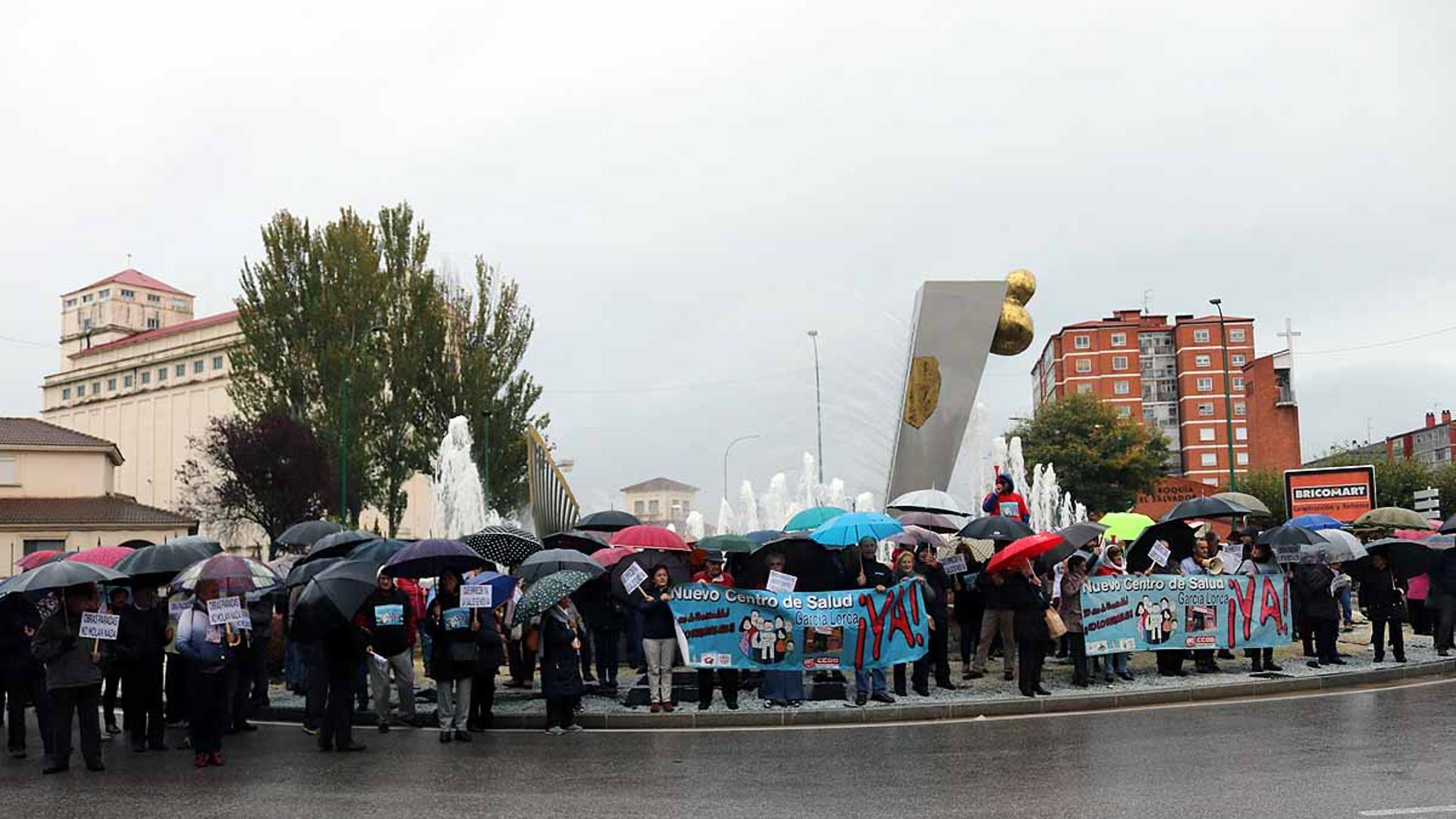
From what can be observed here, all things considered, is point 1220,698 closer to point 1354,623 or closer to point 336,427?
point 1354,623

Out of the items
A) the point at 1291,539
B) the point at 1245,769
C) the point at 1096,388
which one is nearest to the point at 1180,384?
the point at 1096,388

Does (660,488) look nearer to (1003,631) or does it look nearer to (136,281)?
(136,281)

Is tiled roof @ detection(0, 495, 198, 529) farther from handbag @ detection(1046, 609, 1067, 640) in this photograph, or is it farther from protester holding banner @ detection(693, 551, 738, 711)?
handbag @ detection(1046, 609, 1067, 640)

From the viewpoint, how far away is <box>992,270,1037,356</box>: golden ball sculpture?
2489 cm

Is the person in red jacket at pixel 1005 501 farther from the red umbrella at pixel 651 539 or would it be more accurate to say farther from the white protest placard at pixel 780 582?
the white protest placard at pixel 780 582

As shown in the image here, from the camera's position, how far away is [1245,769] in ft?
Result: 31.9

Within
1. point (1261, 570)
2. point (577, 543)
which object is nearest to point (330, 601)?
point (577, 543)

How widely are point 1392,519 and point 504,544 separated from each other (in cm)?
1704

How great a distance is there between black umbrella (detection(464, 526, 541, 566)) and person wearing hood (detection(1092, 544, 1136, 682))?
709 cm

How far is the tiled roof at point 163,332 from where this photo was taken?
92.4m

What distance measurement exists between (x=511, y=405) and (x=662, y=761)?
127 ft

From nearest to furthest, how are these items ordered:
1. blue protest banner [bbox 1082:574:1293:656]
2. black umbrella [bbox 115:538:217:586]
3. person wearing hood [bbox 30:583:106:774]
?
person wearing hood [bbox 30:583:106:774] → black umbrella [bbox 115:538:217:586] → blue protest banner [bbox 1082:574:1293:656]

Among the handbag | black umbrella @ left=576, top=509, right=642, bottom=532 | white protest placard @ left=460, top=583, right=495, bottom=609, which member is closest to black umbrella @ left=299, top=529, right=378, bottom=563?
white protest placard @ left=460, top=583, right=495, bottom=609

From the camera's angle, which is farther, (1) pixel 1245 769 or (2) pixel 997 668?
(2) pixel 997 668
